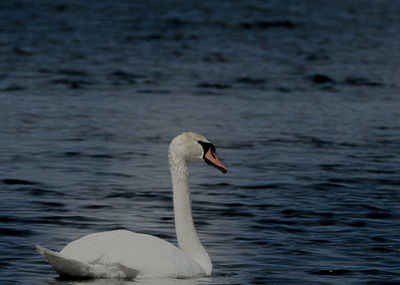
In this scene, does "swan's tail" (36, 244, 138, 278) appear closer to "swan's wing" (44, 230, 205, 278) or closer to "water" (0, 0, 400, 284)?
"swan's wing" (44, 230, 205, 278)

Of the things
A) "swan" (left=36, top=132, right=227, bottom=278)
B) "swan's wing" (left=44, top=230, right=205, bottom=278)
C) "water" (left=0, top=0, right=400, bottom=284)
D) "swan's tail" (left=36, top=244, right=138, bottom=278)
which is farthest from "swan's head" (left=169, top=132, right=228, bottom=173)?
"swan's tail" (left=36, top=244, right=138, bottom=278)

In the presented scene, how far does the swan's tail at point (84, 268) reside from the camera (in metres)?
8.88

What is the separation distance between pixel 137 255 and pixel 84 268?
1.71 ft

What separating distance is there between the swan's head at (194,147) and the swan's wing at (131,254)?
1034 millimetres

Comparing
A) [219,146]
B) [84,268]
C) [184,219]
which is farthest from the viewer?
[219,146]

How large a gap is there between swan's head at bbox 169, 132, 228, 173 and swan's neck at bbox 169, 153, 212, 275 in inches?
5.0

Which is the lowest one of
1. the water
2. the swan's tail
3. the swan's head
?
the water

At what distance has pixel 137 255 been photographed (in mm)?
9234

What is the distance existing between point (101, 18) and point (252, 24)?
313 inches

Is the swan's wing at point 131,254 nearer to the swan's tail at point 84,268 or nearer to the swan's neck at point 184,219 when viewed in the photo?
the swan's tail at point 84,268

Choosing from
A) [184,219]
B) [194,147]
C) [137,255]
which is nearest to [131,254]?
[137,255]

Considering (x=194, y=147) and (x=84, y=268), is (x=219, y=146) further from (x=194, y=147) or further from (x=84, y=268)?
(x=84, y=268)

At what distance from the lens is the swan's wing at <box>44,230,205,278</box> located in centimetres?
902

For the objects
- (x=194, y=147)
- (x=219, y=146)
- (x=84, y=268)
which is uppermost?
(x=194, y=147)
